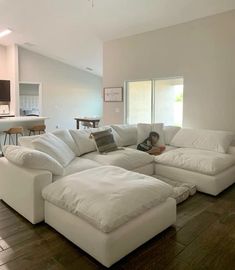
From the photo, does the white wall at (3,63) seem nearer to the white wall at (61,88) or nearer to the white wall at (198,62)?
the white wall at (61,88)

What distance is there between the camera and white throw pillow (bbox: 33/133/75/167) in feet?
10.2

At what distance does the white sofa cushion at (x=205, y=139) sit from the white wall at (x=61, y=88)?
584 cm

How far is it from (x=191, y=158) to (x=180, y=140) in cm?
100

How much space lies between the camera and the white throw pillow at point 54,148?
3100 millimetres

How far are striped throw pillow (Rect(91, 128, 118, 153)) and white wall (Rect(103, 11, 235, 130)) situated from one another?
208 cm

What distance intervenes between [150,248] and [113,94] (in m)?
5.14

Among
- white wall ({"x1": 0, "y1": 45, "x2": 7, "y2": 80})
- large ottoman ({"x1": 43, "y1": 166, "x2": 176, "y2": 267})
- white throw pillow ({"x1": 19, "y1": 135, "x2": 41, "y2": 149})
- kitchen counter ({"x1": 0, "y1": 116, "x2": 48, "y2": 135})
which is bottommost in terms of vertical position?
large ottoman ({"x1": 43, "y1": 166, "x2": 176, "y2": 267})

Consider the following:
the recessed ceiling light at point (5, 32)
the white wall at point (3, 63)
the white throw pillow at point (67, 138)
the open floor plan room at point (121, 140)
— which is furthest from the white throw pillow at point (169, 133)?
the white wall at point (3, 63)

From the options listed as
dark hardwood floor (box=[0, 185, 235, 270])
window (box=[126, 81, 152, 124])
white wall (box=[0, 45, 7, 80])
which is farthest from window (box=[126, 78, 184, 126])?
white wall (box=[0, 45, 7, 80])

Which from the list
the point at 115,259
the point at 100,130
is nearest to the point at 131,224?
the point at 115,259

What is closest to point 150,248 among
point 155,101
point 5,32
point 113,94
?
point 155,101

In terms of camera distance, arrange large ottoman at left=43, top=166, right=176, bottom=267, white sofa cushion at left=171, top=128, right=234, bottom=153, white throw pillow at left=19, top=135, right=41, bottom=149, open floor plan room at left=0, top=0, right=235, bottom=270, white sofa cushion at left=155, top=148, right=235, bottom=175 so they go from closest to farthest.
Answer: large ottoman at left=43, top=166, right=176, bottom=267, open floor plan room at left=0, top=0, right=235, bottom=270, white throw pillow at left=19, top=135, right=41, bottom=149, white sofa cushion at left=155, top=148, right=235, bottom=175, white sofa cushion at left=171, top=128, right=234, bottom=153

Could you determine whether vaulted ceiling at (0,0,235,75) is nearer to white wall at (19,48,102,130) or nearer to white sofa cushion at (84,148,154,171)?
white wall at (19,48,102,130)

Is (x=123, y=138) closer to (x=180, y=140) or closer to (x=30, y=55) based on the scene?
(x=180, y=140)
